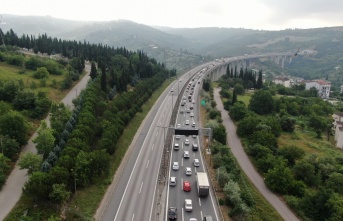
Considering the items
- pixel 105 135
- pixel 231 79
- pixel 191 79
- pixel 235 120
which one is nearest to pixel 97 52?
pixel 191 79

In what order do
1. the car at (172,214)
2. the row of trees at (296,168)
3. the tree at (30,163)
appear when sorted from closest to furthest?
the car at (172,214) → the tree at (30,163) → the row of trees at (296,168)

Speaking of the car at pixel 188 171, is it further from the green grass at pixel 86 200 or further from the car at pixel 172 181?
the green grass at pixel 86 200

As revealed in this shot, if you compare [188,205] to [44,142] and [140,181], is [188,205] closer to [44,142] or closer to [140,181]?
[140,181]

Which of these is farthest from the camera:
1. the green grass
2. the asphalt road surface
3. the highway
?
the asphalt road surface

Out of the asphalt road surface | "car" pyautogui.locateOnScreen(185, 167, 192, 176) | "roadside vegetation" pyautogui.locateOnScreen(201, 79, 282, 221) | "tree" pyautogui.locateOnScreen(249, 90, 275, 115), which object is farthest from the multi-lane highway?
"tree" pyautogui.locateOnScreen(249, 90, 275, 115)

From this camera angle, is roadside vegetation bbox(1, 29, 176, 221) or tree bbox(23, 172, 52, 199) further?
roadside vegetation bbox(1, 29, 176, 221)

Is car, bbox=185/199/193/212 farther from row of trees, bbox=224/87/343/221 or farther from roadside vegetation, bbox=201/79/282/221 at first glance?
row of trees, bbox=224/87/343/221

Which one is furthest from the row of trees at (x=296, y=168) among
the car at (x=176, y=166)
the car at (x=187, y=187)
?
the car at (x=176, y=166)
